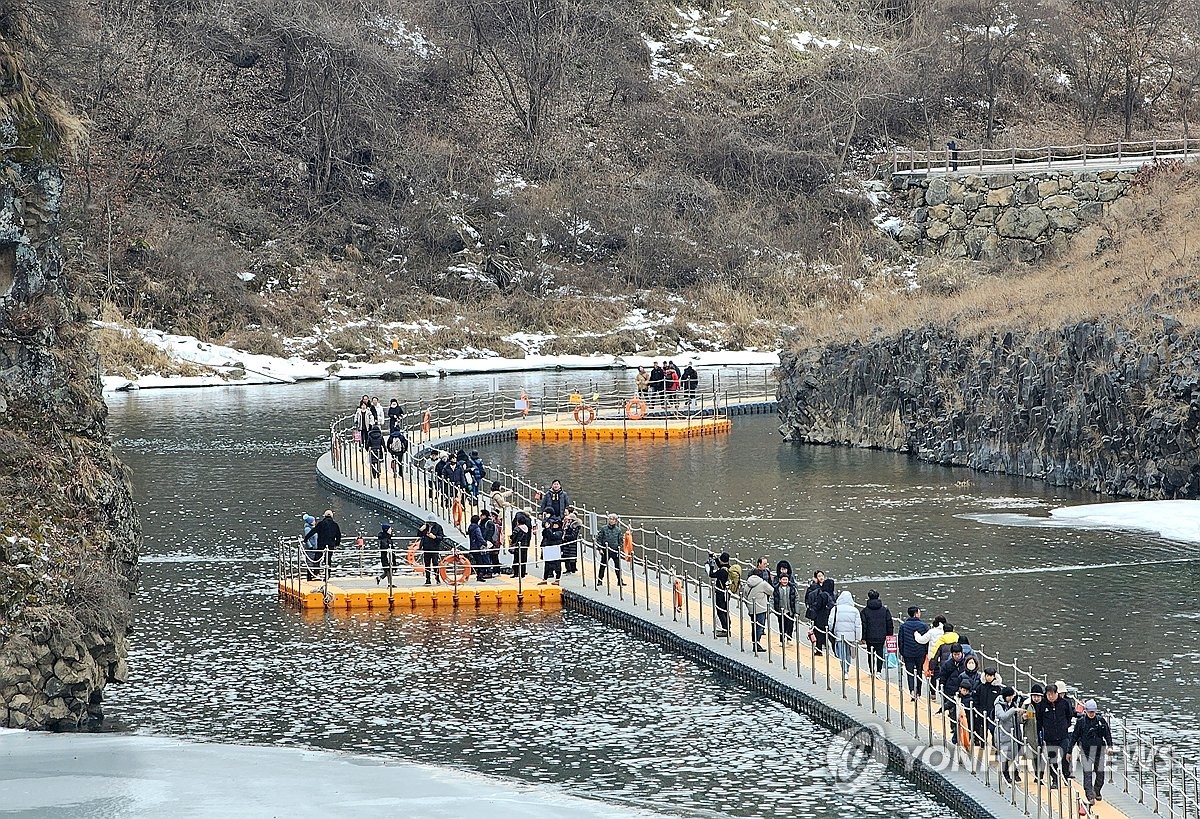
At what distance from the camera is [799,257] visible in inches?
4596

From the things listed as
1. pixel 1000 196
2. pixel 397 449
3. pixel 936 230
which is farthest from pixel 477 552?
pixel 936 230

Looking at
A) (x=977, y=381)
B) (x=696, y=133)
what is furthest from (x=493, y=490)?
(x=696, y=133)

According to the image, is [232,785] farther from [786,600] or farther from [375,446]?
[375,446]

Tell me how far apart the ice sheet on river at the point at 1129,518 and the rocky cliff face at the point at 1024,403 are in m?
2.79

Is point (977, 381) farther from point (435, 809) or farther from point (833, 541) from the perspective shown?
point (435, 809)

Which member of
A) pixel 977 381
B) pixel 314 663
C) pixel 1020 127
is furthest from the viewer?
pixel 1020 127

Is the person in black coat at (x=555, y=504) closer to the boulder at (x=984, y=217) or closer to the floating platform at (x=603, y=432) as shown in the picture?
the floating platform at (x=603, y=432)

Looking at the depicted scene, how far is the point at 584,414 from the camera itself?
73938 millimetres

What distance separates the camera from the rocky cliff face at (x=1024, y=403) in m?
53.7

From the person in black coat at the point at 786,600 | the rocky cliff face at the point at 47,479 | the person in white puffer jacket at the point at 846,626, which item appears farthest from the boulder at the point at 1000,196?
the rocky cliff face at the point at 47,479

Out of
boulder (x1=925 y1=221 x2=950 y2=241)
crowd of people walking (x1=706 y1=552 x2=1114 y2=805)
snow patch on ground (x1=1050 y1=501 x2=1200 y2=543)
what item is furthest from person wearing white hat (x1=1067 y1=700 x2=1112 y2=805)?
boulder (x1=925 y1=221 x2=950 y2=241)

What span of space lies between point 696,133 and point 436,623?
89406mm

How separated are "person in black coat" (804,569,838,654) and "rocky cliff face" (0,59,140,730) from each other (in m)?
11.9

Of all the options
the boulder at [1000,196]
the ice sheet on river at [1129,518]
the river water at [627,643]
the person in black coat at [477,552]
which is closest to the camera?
the river water at [627,643]
